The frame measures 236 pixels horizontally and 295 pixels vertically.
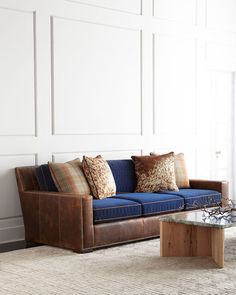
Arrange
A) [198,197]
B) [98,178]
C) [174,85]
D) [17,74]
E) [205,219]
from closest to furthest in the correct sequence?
Answer: [205,219] → [98,178] → [17,74] → [198,197] → [174,85]

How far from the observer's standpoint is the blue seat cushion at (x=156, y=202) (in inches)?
228

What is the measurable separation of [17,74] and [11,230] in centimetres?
150

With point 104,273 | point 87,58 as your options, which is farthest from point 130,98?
point 104,273

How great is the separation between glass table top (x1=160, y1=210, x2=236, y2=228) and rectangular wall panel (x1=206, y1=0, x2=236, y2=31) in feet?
11.4

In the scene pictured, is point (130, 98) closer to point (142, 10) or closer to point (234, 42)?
point (142, 10)

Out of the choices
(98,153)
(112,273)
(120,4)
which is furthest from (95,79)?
(112,273)

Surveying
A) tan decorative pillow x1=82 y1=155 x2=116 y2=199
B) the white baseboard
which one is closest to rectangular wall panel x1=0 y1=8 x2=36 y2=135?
tan decorative pillow x1=82 y1=155 x2=116 y2=199

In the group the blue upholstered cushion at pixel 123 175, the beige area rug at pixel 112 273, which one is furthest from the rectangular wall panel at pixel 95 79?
the beige area rug at pixel 112 273

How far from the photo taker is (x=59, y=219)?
17.7 feet

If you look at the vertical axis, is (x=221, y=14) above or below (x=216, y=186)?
above

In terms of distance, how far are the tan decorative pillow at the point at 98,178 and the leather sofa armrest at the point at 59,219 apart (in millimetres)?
431

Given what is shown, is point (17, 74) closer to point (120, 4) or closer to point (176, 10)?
point (120, 4)

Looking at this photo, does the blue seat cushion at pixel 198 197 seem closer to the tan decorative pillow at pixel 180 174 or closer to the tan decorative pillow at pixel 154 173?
the tan decorative pillow at pixel 154 173

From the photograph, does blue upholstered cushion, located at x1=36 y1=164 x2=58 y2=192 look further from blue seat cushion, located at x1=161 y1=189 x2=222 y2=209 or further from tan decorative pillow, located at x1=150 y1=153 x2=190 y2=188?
tan decorative pillow, located at x1=150 y1=153 x2=190 y2=188
